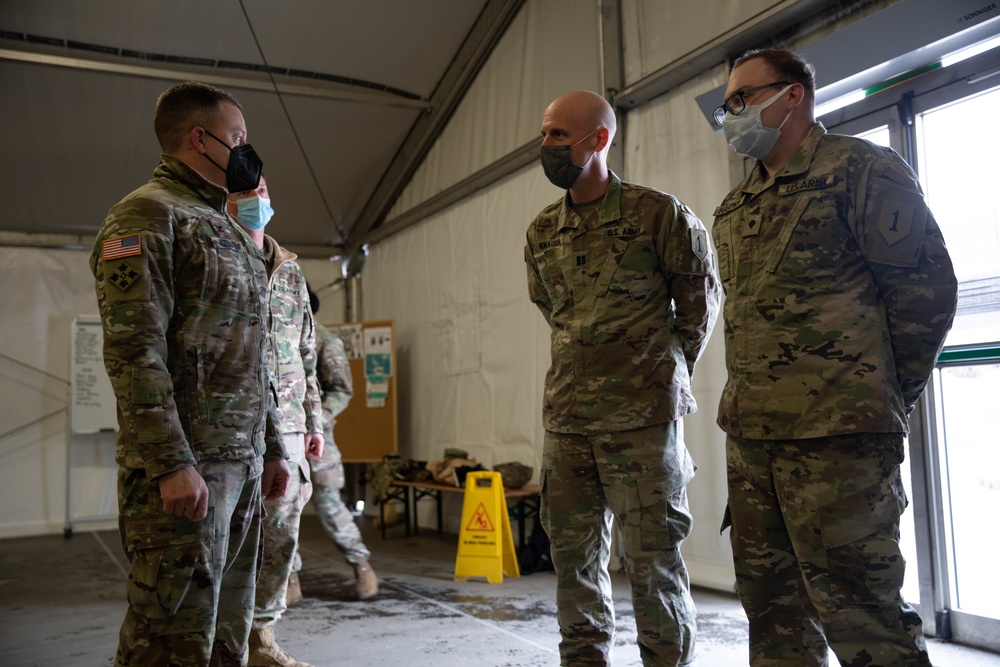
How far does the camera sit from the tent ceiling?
575 centimetres

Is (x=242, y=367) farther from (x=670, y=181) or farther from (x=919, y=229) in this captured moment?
(x=670, y=181)

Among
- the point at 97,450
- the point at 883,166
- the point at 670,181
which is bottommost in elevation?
the point at 97,450

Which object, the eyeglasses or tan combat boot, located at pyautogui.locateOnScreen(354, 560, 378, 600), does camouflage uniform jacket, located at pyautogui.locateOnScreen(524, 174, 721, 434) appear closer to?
the eyeglasses

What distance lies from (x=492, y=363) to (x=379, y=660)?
329cm

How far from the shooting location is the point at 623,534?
225 centimetres

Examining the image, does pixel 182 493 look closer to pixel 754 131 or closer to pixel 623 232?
pixel 623 232

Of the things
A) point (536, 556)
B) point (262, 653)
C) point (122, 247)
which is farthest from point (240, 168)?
point (536, 556)

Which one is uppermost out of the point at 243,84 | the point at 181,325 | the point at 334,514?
the point at 243,84

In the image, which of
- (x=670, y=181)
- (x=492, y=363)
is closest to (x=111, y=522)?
(x=492, y=363)

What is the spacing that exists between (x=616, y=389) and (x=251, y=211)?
4.93ft

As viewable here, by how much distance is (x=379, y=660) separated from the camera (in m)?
3.22

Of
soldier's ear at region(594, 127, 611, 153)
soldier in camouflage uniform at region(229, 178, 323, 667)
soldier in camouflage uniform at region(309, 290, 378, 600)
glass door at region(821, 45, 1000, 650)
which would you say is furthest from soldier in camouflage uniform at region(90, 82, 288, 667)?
glass door at region(821, 45, 1000, 650)

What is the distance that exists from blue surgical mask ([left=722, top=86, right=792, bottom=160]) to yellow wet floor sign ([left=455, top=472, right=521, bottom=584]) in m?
3.17

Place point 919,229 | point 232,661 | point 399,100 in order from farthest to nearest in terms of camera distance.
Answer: point 399,100, point 232,661, point 919,229
